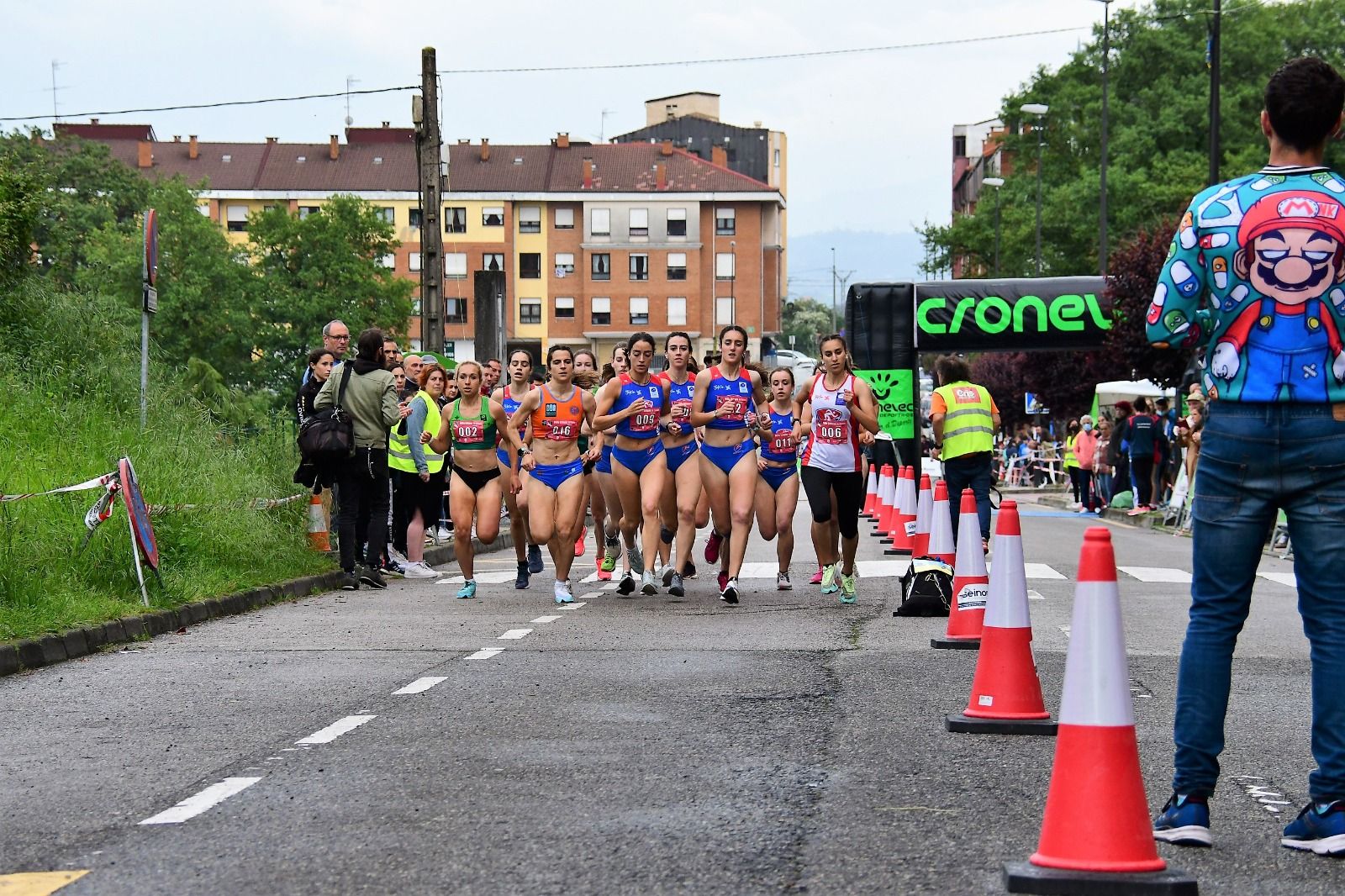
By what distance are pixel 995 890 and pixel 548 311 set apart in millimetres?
106259

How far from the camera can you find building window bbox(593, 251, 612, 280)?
110 meters

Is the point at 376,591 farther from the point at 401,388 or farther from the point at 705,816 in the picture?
the point at 705,816

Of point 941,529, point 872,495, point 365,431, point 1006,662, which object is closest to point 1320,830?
point 1006,662

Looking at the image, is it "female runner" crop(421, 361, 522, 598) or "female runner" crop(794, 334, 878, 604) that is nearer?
"female runner" crop(794, 334, 878, 604)

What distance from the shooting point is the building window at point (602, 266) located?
110 metres

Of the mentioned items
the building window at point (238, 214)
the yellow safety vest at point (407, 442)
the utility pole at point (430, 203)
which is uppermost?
the building window at point (238, 214)

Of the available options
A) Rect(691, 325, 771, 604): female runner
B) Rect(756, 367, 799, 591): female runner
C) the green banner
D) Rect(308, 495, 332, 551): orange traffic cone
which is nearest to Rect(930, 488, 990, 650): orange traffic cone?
Rect(691, 325, 771, 604): female runner

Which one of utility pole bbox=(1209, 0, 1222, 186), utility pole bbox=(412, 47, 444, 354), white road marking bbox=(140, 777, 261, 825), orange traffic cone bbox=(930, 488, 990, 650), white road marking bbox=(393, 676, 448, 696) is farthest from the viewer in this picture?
utility pole bbox=(1209, 0, 1222, 186)

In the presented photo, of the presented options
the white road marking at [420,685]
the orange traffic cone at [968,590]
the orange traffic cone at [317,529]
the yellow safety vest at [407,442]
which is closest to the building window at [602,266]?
the yellow safety vest at [407,442]

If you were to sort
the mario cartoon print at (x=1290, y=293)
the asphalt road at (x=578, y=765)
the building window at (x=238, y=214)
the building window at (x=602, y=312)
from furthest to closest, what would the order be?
the building window at (x=238, y=214), the building window at (x=602, y=312), the mario cartoon print at (x=1290, y=293), the asphalt road at (x=578, y=765)

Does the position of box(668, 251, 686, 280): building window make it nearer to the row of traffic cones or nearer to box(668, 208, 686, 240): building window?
box(668, 208, 686, 240): building window

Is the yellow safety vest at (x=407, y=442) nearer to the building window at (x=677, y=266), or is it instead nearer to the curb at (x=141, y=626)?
the curb at (x=141, y=626)

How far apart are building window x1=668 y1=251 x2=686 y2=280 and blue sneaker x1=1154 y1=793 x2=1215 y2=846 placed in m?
106

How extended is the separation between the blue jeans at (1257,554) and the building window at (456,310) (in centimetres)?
10241
